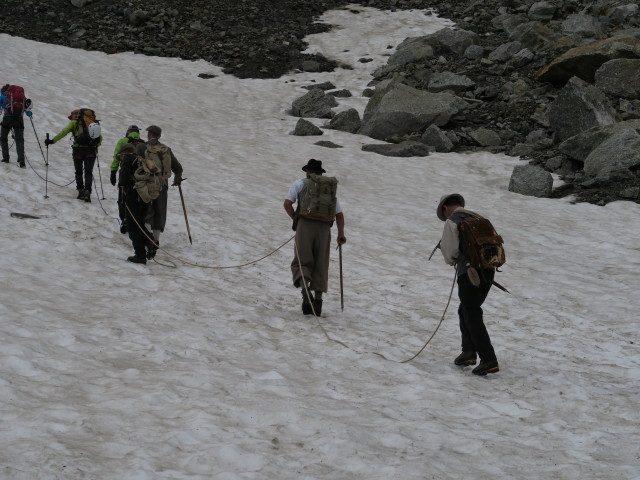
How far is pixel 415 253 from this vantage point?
1513 cm

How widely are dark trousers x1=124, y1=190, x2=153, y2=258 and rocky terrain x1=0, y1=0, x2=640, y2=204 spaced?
12209 millimetres

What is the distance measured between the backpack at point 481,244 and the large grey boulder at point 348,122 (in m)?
18.4

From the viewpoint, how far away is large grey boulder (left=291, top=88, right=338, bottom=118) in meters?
28.0

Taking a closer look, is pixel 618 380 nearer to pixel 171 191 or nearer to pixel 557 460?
pixel 557 460

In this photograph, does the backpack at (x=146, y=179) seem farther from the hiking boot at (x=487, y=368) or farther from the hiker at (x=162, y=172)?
the hiking boot at (x=487, y=368)

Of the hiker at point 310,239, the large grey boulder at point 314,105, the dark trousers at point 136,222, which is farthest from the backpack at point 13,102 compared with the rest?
the large grey boulder at point 314,105

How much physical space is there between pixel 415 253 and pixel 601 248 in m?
4.50

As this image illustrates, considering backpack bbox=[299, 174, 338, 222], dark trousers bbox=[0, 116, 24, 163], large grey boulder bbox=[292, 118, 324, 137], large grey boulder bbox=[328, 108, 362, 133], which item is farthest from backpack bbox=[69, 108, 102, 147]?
large grey boulder bbox=[328, 108, 362, 133]

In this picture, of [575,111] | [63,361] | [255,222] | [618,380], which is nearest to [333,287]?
[255,222]

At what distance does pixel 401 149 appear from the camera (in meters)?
23.4

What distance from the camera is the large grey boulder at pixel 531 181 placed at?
1944cm

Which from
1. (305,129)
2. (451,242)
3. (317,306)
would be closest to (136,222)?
(317,306)

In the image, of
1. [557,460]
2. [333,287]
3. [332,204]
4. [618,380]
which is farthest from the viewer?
[333,287]

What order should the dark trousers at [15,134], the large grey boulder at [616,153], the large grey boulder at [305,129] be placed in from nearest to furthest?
the dark trousers at [15,134] < the large grey boulder at [616,153] < the large grey boulder at [305,129]
